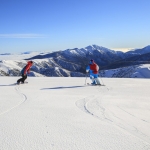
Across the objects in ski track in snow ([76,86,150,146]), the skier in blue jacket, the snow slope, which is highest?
the skier in blue jacket

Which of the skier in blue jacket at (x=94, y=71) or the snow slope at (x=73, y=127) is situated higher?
the skier in blue jacket at (x=94, y=71)

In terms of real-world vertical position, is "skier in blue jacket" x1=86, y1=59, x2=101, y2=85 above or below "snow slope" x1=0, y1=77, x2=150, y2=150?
above

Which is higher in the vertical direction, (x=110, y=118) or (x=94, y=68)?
(x=94, y=68)

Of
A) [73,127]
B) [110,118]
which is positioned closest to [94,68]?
[110,118]

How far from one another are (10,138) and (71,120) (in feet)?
5.76

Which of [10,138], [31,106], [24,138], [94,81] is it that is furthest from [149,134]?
[94,81]

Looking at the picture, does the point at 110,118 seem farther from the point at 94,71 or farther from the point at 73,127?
the point at 94,71

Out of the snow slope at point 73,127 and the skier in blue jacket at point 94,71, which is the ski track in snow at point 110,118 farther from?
the skier in blue jacket at point 94,71

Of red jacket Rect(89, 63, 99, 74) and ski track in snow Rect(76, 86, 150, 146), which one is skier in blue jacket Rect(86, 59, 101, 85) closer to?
red jacket Rect(89, 63, 99, 74)

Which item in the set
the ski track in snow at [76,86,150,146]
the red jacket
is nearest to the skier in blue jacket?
the red jacket

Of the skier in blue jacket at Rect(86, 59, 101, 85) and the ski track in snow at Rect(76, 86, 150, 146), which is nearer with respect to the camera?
the ski track in snow at Rect(76, 86, 150, 146)

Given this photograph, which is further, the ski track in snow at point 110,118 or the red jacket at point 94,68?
the red jacket at point 94,68

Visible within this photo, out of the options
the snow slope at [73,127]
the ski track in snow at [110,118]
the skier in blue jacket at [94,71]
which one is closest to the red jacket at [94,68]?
the skier in blue jacket at [94,71]

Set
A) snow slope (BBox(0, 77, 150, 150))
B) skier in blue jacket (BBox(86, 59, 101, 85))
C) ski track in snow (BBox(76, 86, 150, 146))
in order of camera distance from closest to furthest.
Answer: snow slope (BBox(0, 77, 150, 150))
ski track in snow (BBox(76, 86, 150, 146))
skier in blue jacket (BBox(86, 59, 101, 85))
